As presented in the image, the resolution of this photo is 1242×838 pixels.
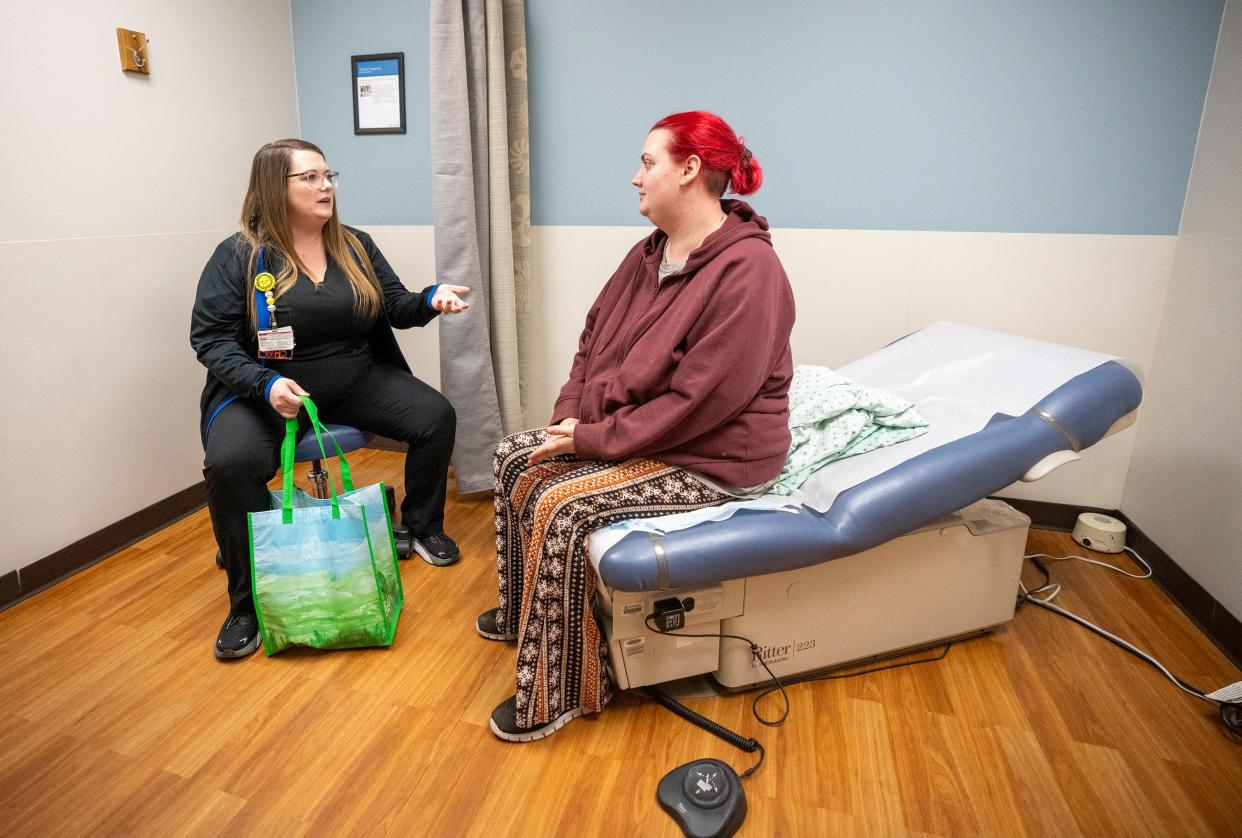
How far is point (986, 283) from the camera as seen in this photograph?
85.8 inches

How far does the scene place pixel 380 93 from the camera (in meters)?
2.56

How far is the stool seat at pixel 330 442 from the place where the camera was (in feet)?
6.12

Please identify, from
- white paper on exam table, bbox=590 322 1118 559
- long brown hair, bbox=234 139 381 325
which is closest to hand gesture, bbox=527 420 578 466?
white paper on exam table, bbox=590 322 1118 559

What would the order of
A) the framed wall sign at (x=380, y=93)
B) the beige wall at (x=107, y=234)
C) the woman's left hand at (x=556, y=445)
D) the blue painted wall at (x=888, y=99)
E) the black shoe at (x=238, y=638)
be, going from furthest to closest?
the framed wall sign at (x=380, y=93) < the blue painted wall at (x=888, y=99) < the beige wall at (x=107, y=234) < the black shoe at (x=238, y=638) < the woman's left hand at (x=556, y=445)

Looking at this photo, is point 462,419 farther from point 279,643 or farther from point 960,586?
point 960,586

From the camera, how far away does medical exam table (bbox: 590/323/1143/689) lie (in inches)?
54.7

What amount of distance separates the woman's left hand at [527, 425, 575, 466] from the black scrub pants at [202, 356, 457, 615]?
59 centimetres

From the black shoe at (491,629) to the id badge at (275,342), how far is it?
0.82m

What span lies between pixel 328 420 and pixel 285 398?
1.06 ft

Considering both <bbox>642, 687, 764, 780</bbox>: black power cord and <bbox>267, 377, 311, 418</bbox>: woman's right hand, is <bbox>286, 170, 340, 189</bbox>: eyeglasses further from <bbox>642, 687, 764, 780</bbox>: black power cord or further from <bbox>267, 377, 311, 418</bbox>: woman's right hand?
<bbox>642, 687, 764, 780</bbox>: black power cord

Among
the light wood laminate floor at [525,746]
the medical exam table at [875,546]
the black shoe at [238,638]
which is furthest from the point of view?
the black shoe at [238,638]

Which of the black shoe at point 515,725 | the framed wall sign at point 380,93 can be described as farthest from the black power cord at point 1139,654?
the framed wall sign at point 380,93

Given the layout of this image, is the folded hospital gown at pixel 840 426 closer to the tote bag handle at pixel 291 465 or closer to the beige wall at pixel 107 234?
the tote bag handle at pixel 291 465

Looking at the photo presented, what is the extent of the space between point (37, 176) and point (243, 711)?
139 cm
